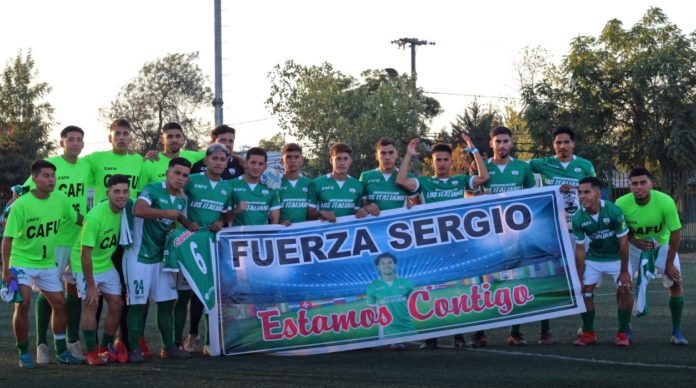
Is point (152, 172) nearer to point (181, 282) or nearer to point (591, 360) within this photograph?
point (181, 282)

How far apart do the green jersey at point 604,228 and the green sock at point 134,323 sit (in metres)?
4.38

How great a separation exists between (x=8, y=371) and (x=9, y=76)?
A: 3201 centimetres

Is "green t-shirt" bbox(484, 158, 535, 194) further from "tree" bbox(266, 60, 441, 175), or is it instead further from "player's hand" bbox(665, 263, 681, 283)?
"tree" bbox(266, 60, 441, 175)

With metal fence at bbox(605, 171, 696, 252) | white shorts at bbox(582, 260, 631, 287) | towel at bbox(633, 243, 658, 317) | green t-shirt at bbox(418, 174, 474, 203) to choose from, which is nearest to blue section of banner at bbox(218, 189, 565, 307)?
green t-shirt at bbox(418, 174, 474, 203)

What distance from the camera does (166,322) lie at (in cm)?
998

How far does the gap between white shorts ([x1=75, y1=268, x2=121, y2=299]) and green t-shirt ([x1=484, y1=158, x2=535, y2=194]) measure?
387 cm

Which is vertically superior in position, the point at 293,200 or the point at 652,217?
the point at 293,200

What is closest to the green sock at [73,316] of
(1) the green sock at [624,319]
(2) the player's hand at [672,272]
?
(1) the green sock at [624,319]

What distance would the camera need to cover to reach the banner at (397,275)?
400 inches

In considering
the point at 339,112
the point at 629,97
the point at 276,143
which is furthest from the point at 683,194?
the point at 276,143

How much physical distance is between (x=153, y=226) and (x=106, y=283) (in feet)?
2.25

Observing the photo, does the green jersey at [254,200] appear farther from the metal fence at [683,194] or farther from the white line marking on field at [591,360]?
the metal fence at [683,194]

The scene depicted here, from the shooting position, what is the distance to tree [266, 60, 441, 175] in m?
38.0

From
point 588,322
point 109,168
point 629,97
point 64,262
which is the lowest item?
point 588,322
